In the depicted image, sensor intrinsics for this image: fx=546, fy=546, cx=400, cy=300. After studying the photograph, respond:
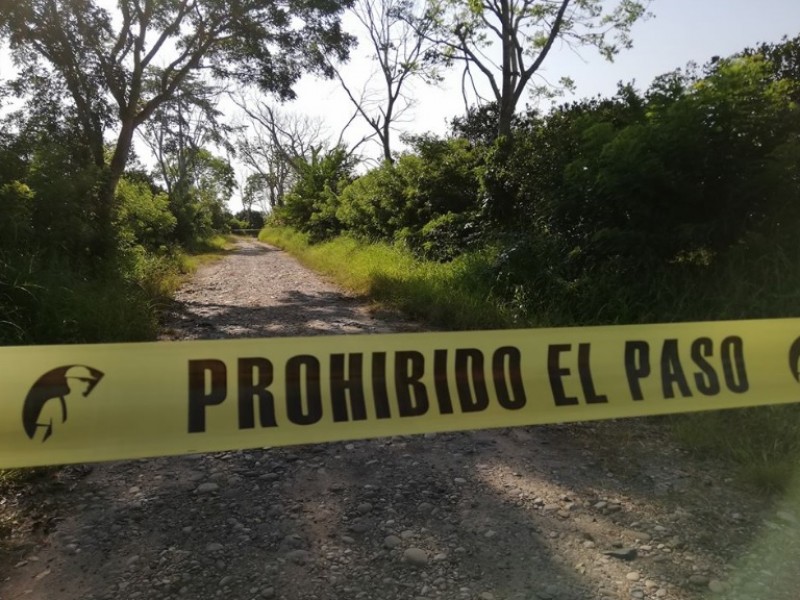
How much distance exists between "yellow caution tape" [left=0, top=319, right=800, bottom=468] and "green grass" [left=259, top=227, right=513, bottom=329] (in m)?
3.31

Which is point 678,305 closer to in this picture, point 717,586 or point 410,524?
point 717,586

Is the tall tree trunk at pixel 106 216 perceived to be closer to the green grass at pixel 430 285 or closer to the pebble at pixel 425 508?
the green grass at pixel 430 285

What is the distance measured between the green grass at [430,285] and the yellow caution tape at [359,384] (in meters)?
3.31

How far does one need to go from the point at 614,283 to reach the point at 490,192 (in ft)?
14.7

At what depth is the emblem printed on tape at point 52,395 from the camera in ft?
6.66

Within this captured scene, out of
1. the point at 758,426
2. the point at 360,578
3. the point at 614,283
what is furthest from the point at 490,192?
the point at 360,578

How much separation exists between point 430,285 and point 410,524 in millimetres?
5670

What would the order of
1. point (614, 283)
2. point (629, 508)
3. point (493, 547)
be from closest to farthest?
point (493, 547), point (629, 508), point (614, 283)

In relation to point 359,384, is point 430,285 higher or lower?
higher

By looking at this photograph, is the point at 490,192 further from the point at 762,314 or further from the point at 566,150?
the point at 762,314

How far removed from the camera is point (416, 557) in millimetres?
2414

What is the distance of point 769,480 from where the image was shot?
298 centimetres

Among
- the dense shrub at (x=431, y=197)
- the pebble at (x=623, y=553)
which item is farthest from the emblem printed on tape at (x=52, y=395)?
the dense shrub at (x=431, y=197)

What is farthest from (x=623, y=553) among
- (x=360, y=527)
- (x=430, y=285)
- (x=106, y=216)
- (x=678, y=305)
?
(x=106, y=216)
